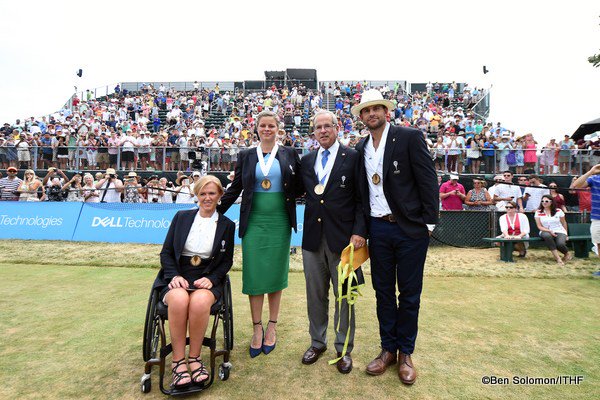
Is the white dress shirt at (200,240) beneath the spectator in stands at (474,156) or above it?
beneath

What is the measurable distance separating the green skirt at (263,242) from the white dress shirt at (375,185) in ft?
2.69

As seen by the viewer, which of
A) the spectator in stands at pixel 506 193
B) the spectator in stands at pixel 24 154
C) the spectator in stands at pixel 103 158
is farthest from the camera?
the spectator in stands at pixel 24 154

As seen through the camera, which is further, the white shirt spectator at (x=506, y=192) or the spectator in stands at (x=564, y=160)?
the spectator in stands at (x=564, y=160)

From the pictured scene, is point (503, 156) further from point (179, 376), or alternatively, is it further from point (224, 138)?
point (179, 376)

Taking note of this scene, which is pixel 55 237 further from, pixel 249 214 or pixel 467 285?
pixel 467 285

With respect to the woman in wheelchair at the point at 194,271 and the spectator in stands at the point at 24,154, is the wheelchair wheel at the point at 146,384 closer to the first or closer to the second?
the woman in wheelchair at the point at 194,271

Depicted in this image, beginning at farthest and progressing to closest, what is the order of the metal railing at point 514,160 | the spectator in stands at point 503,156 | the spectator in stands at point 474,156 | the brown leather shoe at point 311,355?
the spectator in stands at point 474,156 < the spectator in stands at point 503,156 < the metal railing at point 514,160 < the brown leather shoe at point 311,355

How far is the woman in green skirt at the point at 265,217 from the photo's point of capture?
10.8ft

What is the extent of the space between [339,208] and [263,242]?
2.55ft

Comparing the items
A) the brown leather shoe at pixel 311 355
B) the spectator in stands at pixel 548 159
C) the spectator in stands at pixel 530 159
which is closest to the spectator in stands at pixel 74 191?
the brown leather shoe at pixel 311 355

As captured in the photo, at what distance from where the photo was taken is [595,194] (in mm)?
5871

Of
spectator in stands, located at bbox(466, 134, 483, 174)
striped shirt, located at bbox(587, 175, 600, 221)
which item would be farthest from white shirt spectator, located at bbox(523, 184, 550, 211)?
striped shirt, located at bbox(587, 175, 600, 221)

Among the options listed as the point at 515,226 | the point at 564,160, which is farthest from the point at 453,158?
the point at 515,226

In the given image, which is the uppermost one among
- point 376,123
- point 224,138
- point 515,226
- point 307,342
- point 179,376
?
point 224,138
